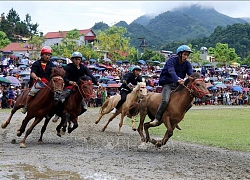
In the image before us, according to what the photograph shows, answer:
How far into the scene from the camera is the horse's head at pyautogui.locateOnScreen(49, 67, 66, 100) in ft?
35.4

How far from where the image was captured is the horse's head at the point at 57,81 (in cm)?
1078

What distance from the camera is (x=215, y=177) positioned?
290 inches

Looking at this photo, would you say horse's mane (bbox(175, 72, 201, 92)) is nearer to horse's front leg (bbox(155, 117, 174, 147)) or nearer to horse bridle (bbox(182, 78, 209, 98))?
horse bridle (bbox(182, 78, 209, 98))

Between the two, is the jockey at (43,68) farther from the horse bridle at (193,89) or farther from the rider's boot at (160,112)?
the horse bridle at (193,89)

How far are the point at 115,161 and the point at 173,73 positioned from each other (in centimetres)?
303

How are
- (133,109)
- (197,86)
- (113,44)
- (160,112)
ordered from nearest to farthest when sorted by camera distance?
(197,86), (160,112), (133,109), (113,44)

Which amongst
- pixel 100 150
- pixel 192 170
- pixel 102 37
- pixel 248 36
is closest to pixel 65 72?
pixel 100 150

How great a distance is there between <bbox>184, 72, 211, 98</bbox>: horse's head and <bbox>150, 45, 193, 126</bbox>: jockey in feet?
0.76

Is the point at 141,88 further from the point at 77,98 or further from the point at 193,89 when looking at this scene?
the point at 193,89

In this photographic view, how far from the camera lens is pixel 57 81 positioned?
35.6 ft

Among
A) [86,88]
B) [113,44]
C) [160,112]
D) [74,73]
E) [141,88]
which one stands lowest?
[160,112]

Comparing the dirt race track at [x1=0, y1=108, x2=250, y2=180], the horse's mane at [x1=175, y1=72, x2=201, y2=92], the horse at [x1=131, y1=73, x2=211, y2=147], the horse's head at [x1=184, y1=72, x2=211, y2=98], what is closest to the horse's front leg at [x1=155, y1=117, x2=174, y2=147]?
the horse at [x1=131, y1=73, x2=211, y2=147]

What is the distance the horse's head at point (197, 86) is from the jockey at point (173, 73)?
230 mm

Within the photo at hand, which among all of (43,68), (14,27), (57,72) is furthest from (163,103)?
(14,27)
